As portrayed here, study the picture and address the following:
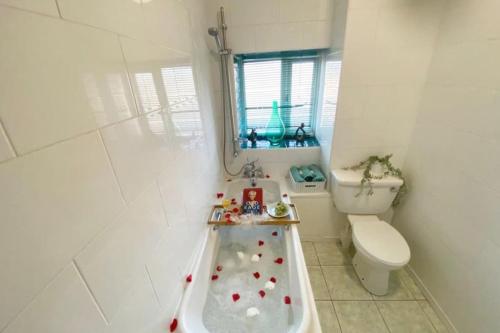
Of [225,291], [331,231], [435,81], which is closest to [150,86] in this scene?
[225,291]

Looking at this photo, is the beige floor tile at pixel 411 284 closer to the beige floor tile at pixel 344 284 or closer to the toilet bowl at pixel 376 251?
the toilet bowl at pixel 376 251

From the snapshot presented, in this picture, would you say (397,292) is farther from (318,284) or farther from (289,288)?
(289,288)

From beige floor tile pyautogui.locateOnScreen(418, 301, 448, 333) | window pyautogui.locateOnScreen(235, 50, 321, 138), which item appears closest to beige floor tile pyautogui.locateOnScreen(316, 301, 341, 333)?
beige floor tile pyautogui.locateOnScreen(418, 301, 448, 333)

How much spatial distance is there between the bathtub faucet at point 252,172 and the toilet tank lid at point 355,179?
688mm

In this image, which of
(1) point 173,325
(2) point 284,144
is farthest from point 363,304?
(2) point 284,144

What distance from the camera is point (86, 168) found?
0.47 m

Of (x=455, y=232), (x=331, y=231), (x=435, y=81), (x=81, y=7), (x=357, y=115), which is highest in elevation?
(x=81, y=7)

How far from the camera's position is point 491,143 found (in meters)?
1.02

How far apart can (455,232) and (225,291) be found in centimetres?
143

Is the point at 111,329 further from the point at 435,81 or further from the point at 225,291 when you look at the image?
the point at 435,81

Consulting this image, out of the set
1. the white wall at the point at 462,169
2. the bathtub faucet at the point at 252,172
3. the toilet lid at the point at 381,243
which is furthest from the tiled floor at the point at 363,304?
the bathtub faucet at the point at 252,172

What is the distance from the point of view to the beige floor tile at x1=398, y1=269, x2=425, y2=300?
1.47 m

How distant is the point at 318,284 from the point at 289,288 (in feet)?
1.74

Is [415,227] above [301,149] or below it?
below
